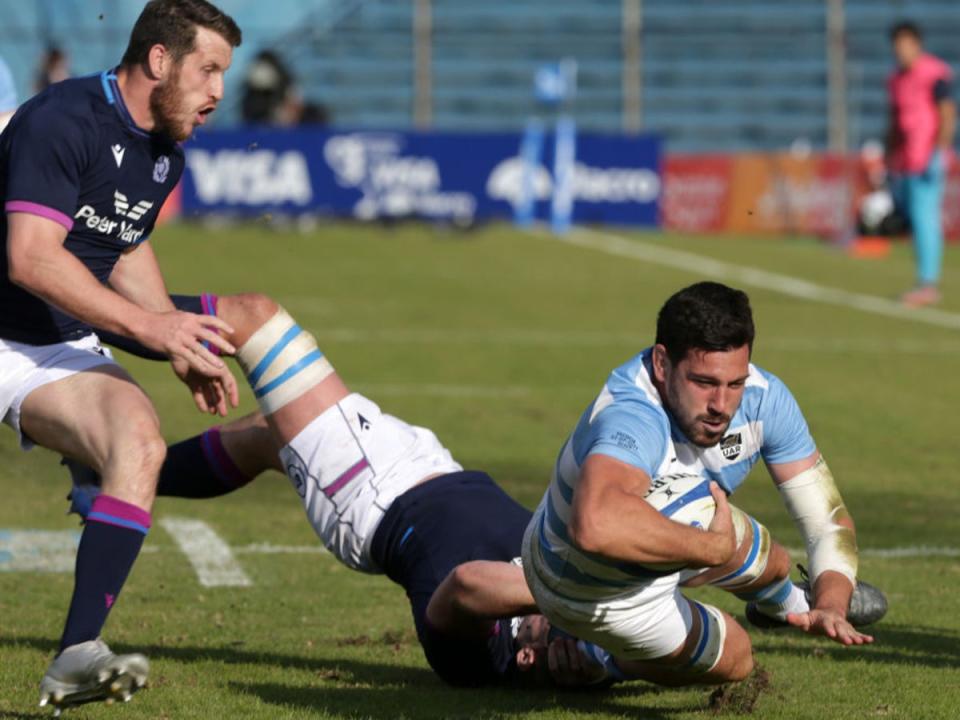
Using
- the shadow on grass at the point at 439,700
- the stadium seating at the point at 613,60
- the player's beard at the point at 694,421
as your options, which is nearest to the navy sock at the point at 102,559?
the shadow on grass at the point at 439,700

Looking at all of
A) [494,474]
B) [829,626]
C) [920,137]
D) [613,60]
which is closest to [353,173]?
[613,60]

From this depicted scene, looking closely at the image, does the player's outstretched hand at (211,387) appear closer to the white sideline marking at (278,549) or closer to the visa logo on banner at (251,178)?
the white sideline marking at (278,549)

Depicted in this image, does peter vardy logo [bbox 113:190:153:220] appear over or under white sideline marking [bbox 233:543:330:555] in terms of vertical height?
over

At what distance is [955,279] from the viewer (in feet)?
70.3

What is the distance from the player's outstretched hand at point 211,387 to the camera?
515cm

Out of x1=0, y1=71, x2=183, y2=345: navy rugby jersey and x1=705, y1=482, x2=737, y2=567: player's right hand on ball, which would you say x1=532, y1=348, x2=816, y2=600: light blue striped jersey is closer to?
x1=705, y1=482, x2=737, y2=567: player's right hand on ball

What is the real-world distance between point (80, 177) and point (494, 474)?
4.15 metres

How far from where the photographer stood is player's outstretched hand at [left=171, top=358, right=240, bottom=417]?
16.9ft

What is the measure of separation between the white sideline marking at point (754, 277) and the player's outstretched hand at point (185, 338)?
12241 mm

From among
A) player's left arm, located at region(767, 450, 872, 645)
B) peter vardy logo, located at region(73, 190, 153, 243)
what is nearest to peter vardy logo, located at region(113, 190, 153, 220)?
peter vardy logo, located at region(73, 190, 153, 243)

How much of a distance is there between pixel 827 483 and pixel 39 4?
30041mm

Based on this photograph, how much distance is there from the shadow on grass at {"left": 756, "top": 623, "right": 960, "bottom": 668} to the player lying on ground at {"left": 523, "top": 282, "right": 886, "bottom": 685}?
858 mm

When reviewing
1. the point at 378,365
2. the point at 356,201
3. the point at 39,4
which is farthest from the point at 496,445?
the point at 39,4

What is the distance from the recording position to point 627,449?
14.7 feet
